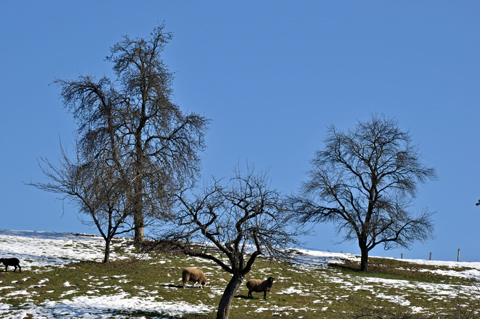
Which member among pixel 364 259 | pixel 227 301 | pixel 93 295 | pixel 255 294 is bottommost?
pixel 93 295

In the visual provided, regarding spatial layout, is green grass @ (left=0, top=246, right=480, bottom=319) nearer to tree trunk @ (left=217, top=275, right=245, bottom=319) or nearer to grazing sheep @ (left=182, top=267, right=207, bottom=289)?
→ grazing sheep @ (left=182, top=267, right=207, bottom=289)

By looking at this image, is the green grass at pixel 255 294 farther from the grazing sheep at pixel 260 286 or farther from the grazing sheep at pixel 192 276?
the grazing sheep at pixel 260 286

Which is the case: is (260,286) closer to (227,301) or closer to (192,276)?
(192,276)

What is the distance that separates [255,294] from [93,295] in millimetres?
8677

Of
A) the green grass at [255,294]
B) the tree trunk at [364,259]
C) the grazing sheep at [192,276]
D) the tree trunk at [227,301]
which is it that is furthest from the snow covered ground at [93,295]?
the tree trunk at [364,259]

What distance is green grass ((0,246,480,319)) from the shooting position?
769 inches

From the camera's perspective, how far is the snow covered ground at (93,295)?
17547 mm

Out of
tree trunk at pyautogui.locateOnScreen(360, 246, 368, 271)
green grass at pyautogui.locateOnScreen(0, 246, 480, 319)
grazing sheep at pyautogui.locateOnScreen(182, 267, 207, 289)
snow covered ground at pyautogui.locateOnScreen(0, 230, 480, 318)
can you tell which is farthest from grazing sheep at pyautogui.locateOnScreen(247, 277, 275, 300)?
tree trunk at pyautogui.locateOnScreen(360, 246, 368, 271)

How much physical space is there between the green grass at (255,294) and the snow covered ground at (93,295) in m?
0.19

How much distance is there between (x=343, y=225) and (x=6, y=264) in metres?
25.1

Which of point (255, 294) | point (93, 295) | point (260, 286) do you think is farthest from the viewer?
point (255, 294)

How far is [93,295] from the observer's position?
773 inches

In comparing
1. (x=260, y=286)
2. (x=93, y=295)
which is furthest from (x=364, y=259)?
(x=93, y=295)

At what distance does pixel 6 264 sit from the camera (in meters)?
22.1
